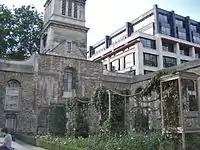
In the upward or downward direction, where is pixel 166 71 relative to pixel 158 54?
downward

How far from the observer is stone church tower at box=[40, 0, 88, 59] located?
31.5 metres

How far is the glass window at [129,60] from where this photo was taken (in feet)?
157

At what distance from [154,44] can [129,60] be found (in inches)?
239

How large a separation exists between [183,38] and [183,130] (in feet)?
163

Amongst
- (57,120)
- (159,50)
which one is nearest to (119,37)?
(159,50)

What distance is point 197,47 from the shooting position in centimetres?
5644

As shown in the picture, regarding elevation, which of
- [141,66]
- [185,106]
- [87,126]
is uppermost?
[141,66]

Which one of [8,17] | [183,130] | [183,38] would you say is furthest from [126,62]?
[183,130]

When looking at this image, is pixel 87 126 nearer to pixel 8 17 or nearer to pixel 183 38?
pixel 8 17

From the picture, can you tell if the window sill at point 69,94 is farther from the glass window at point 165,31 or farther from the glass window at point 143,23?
the glass window at point 143,23

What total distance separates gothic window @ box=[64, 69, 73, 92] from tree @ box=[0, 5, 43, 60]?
876 cm

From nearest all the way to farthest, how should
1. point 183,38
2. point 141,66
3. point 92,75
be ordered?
point 92,75, point 141,66, point 183,38

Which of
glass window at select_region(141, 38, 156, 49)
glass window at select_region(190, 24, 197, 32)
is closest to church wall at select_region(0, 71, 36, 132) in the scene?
glass window at select_region(141, 38, 156, 49)

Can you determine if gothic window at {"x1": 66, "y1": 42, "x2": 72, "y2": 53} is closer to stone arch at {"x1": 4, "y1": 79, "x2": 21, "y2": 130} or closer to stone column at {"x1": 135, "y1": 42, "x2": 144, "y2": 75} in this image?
stone arch at {"x1": 4, "y1": 79, "x2": 21, "y2": 130}
